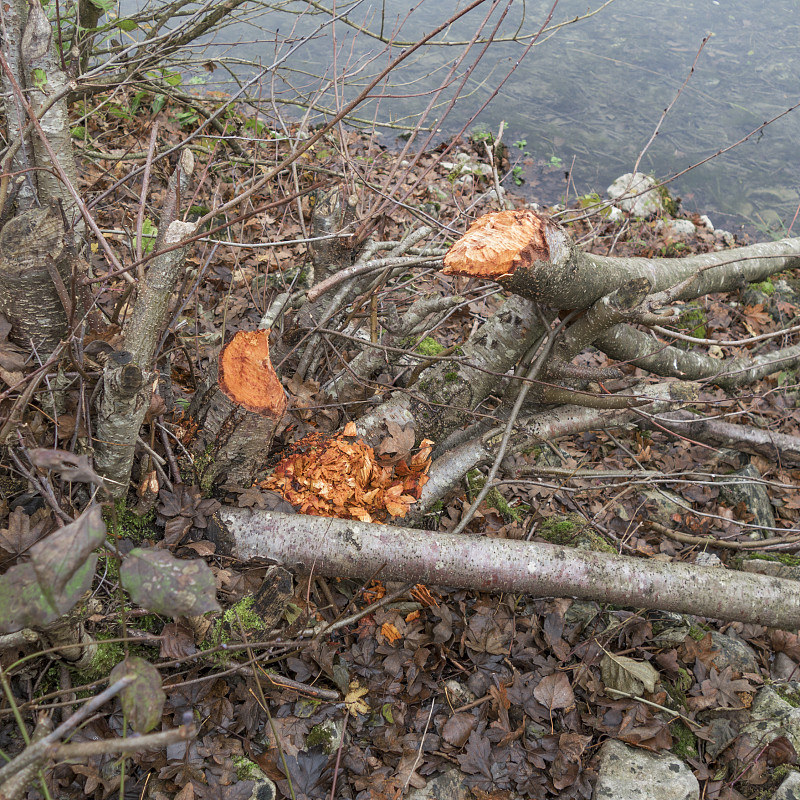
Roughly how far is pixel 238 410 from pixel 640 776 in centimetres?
217

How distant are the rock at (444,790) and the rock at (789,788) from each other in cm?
121

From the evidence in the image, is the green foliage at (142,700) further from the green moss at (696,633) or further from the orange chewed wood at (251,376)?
the green moss at (696,633)

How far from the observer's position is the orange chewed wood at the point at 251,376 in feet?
7.38

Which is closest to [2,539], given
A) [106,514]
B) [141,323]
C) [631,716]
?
[106,514]

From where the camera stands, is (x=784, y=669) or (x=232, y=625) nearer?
(x=232, y=625)

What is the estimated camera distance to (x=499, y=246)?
2.17 meters

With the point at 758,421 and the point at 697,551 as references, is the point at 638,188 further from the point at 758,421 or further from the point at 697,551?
the point at 697,551

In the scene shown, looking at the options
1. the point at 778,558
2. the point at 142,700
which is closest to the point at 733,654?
the point at 778,558

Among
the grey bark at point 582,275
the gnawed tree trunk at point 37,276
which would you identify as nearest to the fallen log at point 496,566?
the gnawed tree trunk at point 37,276

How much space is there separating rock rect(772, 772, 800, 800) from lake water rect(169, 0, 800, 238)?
664 centimetres

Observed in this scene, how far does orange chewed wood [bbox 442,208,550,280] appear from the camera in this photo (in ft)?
7.04

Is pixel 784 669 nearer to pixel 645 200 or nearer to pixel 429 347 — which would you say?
pixel 429 347

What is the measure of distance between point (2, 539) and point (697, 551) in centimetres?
348

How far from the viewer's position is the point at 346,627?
2553mm
